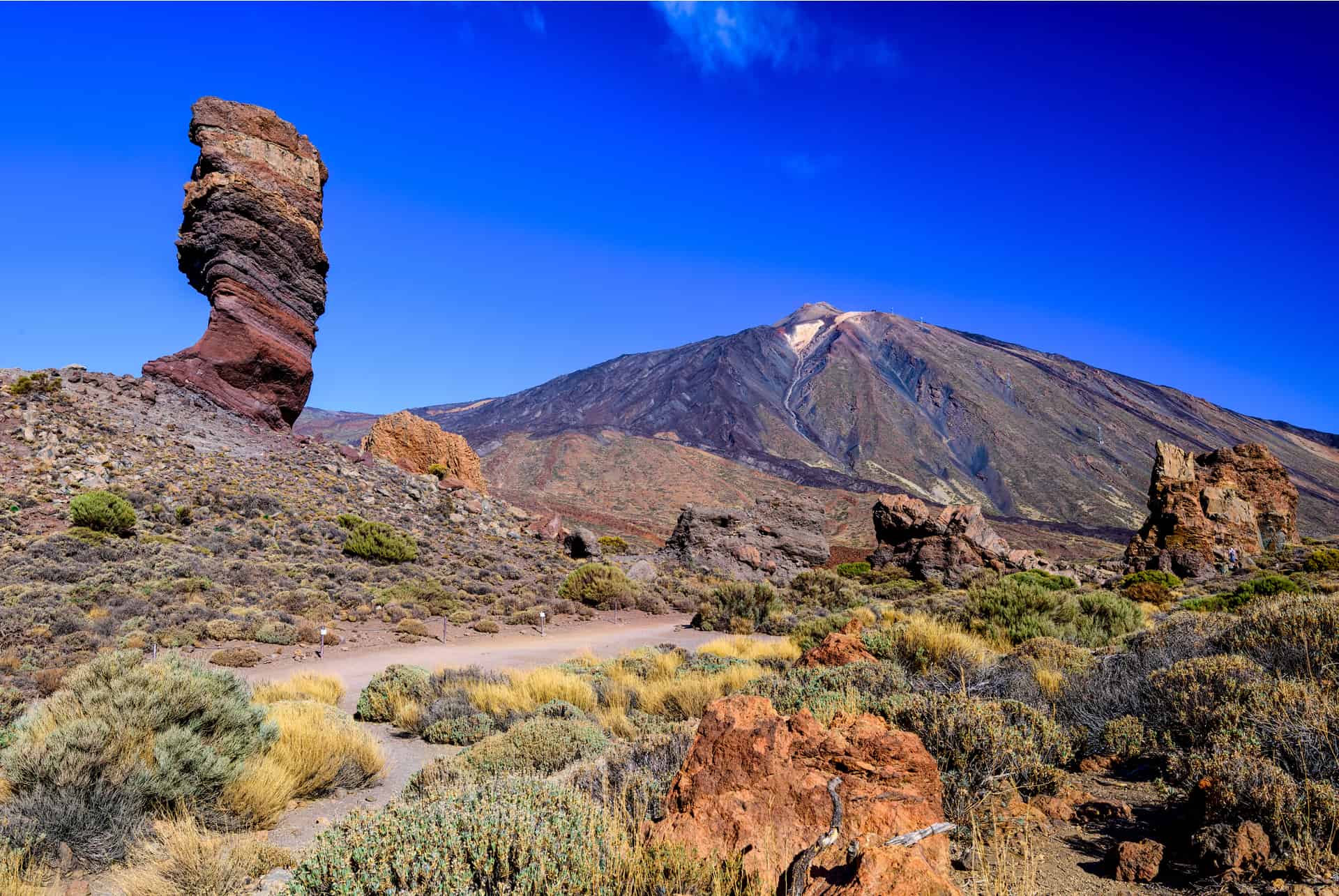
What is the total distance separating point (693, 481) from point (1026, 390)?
3612 inches

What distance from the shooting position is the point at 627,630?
1606 cm

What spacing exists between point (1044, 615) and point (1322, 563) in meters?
18.2

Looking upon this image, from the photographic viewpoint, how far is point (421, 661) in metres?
11.2

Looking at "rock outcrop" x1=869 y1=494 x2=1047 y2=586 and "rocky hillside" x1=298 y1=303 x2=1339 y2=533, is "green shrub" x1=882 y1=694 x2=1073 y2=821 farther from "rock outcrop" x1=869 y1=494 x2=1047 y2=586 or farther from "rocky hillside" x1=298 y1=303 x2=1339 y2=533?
"rocky hillside" x1=298 y1=303 x2=1339 y2=533

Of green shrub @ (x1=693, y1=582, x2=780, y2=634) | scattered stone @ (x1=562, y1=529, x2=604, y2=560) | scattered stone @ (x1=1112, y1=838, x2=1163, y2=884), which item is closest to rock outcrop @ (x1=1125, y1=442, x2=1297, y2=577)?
green shrub @ (x1=693, y1=582, x2=780, y2=634)

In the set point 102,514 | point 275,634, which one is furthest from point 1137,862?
point 102,514

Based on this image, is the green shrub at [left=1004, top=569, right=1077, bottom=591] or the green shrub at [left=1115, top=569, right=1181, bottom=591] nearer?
the green shrub at [left=1004, top=569, right=1077, bottom=591]

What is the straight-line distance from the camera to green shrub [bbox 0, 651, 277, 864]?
3869mm

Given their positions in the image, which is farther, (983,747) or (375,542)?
(375,542)

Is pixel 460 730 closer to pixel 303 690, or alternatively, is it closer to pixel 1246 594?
pixel 303 690

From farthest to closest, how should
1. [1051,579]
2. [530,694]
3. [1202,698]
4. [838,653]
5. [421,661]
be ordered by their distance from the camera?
[1051,579] → [421,661] → [530,694] → [838,653] → [1202,698]

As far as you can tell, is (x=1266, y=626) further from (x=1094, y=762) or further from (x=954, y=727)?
(x=954, y=727)

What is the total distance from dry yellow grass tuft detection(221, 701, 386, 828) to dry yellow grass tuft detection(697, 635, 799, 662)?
530 cm

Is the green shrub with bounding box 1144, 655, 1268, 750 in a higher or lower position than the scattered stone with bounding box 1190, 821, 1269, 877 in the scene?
higher
